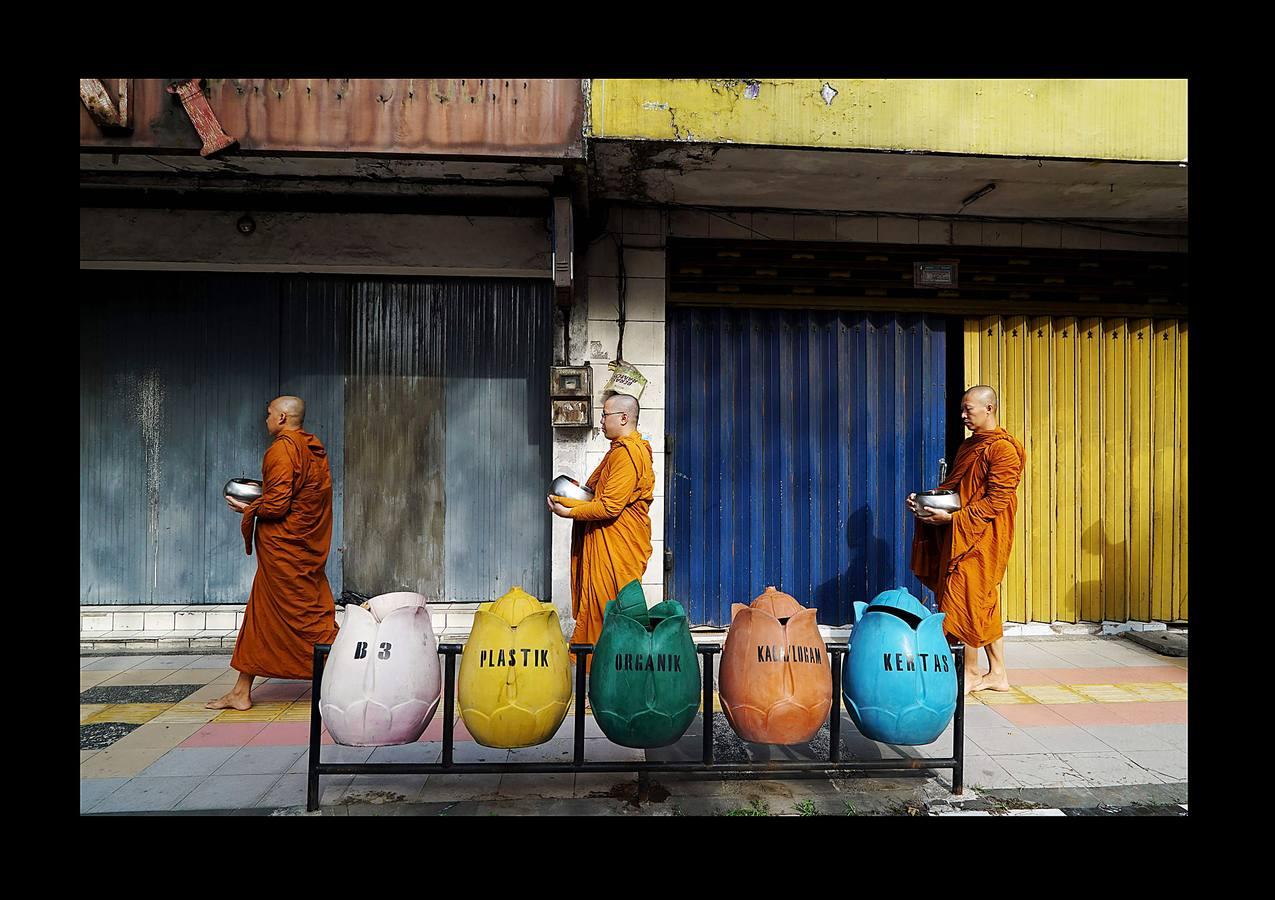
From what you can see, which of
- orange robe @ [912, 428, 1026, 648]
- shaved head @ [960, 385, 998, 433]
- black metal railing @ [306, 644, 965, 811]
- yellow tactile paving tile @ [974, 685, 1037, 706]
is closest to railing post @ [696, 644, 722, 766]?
black metal railing @ [306, 644, 965, 811]

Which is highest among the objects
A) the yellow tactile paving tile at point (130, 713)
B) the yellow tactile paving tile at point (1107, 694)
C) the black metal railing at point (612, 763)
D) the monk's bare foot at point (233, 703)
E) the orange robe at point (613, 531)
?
the orange robe at point (613, 531)

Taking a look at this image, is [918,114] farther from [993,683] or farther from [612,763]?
[612,763]

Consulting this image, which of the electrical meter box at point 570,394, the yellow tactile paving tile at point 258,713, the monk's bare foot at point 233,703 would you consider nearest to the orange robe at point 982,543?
the electrical meter box at point 570,394

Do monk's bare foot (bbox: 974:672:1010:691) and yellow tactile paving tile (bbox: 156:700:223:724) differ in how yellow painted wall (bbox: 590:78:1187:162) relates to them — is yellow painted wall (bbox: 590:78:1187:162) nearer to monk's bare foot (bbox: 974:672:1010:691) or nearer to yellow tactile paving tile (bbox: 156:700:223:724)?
monk's bare foot (bbox: 974:672:1010:691)

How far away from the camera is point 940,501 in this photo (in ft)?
15.0

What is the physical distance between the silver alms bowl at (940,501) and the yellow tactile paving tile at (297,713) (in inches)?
163

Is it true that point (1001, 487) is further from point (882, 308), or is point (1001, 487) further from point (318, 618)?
point (318, 618)

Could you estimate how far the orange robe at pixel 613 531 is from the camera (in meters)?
4.38

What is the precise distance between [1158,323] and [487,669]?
689cm

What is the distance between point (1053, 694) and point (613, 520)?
3.24m

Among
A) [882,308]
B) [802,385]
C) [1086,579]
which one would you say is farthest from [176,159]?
[1086,579]

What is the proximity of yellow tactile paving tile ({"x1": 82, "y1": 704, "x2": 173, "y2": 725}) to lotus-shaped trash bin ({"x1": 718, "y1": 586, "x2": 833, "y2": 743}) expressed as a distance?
368cm

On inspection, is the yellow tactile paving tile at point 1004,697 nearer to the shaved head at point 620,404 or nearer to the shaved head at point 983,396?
the shaved head at point 983,396

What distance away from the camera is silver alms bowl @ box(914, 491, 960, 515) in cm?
458
